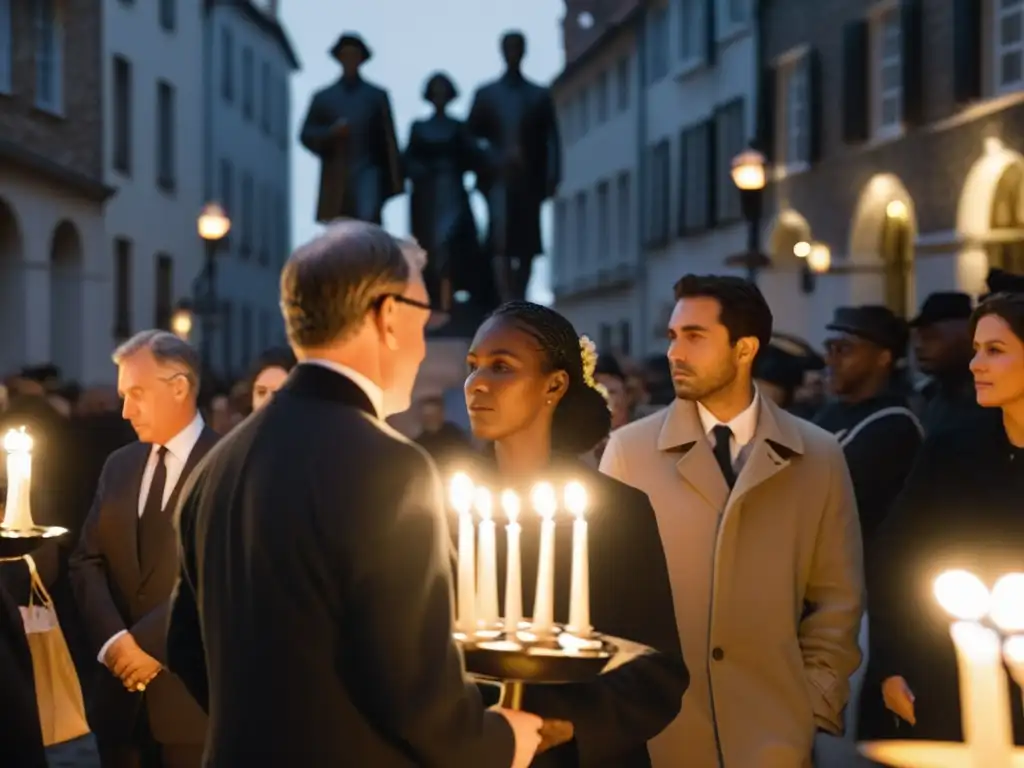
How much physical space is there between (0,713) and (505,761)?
2.02 meters

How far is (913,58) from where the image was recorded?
26766mm

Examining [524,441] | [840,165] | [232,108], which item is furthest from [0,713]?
[232,108]

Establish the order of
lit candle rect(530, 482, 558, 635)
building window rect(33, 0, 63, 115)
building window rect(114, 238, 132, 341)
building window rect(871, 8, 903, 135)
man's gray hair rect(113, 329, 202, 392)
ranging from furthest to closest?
building window rect(114, 238, 132, 341), building window rect(33, 0, 63, 115), building window rect(871, 8, 903, 135), man's gray hair rect(113, 329, 202, 392), lit candle rect(530, 482, 558, 635)

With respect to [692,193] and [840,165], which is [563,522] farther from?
[692,193]

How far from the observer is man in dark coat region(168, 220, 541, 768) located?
10.8ft

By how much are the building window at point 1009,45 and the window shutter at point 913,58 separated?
7.75 feet

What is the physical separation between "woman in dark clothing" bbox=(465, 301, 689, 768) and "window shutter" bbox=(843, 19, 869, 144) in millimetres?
25036

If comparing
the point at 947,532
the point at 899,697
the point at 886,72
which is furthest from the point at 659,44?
the point at 899,697

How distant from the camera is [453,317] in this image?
1845 cm

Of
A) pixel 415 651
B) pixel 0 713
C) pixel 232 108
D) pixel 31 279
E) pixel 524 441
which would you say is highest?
pixel 232 108

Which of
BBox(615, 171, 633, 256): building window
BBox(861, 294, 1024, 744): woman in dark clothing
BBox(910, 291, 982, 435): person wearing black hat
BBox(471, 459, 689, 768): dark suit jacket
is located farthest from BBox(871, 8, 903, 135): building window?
BBox(471, 459, 689, 768): dark suit jacket

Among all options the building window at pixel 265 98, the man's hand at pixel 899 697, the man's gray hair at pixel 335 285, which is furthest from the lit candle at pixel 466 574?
the building window at pixel 265 98

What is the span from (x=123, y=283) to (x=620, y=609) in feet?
104

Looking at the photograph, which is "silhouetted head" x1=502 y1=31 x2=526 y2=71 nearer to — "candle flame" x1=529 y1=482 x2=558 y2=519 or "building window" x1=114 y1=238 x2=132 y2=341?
"candle flame" x1=529 y1=482 x2=558 y2=519
